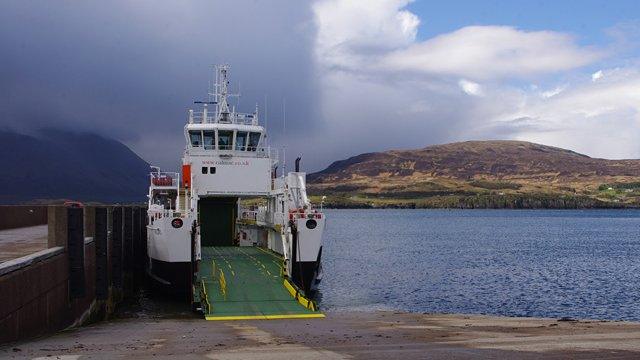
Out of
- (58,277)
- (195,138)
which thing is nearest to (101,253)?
(58,277)

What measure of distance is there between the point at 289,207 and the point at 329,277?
19764 mm

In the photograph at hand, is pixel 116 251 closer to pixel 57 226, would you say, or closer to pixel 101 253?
pixel 101 253

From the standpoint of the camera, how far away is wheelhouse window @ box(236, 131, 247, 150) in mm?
35438

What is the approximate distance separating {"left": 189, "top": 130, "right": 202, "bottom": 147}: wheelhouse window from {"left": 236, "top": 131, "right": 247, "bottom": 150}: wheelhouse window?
6.30 ft

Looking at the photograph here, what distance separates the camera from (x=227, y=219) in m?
42.5

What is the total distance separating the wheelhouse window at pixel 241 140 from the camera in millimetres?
35438

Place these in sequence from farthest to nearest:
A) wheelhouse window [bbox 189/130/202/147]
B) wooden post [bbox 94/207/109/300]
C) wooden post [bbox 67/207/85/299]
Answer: wheelhouse window [bbox 189/130/202/147] < wooden post [bbox 94/207/109/300] < wooden post [bbox 67/207/85/299]

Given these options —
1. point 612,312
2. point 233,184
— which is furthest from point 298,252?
point 612,312

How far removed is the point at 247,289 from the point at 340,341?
9.89 metres

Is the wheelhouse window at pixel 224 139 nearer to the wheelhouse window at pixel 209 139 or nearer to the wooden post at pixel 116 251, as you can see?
the wheelhouse window at pixel 209 139

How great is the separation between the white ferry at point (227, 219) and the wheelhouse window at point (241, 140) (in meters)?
0.05

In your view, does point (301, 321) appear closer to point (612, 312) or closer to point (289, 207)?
point (289, 207)

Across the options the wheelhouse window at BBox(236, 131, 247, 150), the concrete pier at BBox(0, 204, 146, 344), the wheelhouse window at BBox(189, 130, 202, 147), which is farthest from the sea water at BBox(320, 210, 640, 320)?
the concrete pier at BBox(0, 204, 146, 344)

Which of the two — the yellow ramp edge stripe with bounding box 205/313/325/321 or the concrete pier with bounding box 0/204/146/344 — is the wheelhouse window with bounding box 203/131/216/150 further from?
the yellow ramp edge stripe with bounding box 205/313/325/321
